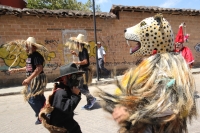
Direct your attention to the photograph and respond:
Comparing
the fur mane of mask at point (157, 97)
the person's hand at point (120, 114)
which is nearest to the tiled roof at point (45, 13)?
the fur mane of mask at point (157, 97)

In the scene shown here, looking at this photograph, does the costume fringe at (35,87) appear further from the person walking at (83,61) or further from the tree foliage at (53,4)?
the tree foliage at (53,4)

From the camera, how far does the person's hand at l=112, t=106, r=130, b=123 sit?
112cm

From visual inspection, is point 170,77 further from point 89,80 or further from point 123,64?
point 123,64

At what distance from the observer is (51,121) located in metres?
2.27

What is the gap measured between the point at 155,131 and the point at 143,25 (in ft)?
2.71

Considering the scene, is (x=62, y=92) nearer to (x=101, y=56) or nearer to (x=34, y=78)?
(x=34, y=78)

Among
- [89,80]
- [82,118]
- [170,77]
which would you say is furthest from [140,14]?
[170,77]

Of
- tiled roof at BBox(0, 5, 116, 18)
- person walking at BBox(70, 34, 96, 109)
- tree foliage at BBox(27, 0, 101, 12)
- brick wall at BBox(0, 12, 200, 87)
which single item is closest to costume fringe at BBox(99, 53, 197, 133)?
person walking at BBox(70, 34, 96, 109)

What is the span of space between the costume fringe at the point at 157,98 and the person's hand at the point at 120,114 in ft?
0.06

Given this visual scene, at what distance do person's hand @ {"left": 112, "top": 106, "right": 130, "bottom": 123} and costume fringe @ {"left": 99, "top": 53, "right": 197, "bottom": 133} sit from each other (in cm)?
2

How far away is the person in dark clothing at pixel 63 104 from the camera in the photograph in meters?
2.24

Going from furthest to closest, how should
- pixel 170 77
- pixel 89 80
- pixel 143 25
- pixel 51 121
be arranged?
pixel 89 80 < pixel 51 121 < pixel 143 25 < pixel 170 77

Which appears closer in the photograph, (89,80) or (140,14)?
(89,80)

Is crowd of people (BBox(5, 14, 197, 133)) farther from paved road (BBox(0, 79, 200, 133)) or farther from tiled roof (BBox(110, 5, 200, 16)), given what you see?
tiled roof (BBox(110, 5, 200, 16))
